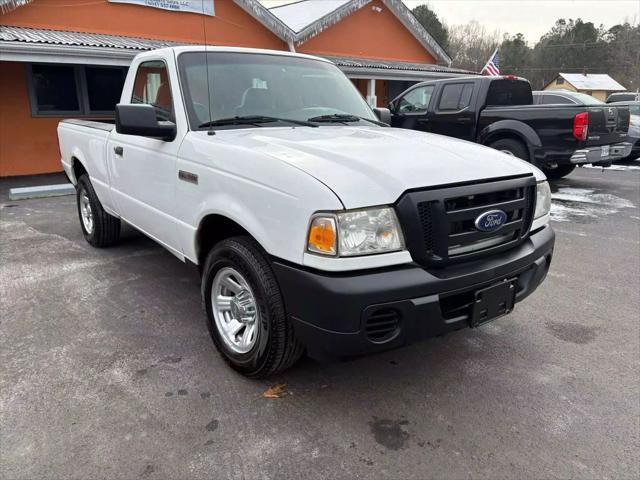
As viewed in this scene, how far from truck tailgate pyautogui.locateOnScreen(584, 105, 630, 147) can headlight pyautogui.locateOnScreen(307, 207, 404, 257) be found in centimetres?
720

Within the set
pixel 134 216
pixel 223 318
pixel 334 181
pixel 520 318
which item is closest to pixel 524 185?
pixel 334 181

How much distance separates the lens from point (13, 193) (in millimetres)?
8633

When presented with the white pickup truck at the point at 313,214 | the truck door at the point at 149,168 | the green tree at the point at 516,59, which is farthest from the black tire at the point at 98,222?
the green tree at the point at 516,59

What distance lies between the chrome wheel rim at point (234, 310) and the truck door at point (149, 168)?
608 mm

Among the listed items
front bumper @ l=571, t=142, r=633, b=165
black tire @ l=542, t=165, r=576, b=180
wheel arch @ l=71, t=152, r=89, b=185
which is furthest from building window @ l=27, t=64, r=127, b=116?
black tire @ l=542, t=165, r=576, b=180

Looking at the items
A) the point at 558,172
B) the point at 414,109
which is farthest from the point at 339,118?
the point at 558,172

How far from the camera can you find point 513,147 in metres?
8.62

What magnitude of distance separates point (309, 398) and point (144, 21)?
12397 millimetres

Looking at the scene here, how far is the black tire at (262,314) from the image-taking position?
2.48m

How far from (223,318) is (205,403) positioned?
569 millimetres

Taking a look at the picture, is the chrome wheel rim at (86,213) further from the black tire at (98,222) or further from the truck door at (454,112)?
the truck door at (454,112)

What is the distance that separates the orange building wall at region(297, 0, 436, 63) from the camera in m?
17.0

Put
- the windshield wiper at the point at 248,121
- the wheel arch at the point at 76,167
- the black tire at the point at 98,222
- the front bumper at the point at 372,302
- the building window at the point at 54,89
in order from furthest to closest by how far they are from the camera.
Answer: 1. the building window at the point at 54,89
2. the wheel arch at the point at 76,167
3. the black tire at the point at 98,222
4. the windshield wiper at the point at 248,121
5. the front bumper at the point at 372,302

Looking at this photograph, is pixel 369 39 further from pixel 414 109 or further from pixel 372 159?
pixel 372 159
